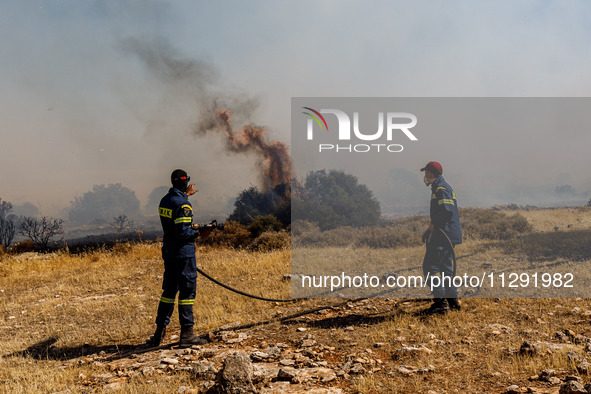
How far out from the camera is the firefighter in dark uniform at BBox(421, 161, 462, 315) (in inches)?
262

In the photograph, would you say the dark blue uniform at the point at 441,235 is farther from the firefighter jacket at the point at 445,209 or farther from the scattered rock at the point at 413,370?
the scattered rock at the point at 413,370

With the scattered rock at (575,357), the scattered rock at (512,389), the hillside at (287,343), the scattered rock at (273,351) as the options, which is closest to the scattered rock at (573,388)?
the hillside at (287,343)

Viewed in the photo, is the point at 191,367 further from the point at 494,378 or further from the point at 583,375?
the point at 583,375

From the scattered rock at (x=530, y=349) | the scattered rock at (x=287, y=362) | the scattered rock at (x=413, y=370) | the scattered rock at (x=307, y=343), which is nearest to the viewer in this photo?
the scattered rock at (x=413, y=370)

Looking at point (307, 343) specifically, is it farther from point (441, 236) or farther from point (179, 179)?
point (179, 179)

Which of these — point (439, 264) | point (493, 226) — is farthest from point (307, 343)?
point (493, 226)

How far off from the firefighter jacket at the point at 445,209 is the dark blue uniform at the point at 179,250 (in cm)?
372

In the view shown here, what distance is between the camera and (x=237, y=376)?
169 inches

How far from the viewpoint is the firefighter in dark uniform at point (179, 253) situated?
5.79 metres

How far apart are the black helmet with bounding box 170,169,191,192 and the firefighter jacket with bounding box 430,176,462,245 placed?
151 inches

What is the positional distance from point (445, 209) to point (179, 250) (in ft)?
13.2

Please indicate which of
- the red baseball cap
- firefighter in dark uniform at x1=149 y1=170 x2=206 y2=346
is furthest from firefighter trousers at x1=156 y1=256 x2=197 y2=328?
the red baseball cap

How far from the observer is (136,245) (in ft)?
53.1

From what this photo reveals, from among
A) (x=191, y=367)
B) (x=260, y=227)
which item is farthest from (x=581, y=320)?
(x=260, y=227)
